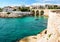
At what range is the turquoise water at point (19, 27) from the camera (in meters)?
3.79

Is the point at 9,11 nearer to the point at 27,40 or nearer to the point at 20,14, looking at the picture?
the point at 20,14

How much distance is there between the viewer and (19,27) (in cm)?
389

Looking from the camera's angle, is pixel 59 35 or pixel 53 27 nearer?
pixel 59 35

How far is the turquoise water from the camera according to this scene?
3.79 metres

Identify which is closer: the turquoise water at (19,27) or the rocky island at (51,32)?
the rocky island at (51,32)

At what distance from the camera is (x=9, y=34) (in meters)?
3.79

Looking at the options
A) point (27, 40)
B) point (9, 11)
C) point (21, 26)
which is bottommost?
point (27, 40)

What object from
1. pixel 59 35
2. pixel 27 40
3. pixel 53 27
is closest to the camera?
pixel 59 35

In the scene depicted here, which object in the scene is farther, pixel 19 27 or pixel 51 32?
pixel 19 27

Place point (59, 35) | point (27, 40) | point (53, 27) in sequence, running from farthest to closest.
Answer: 1. point (27, 40)
2. point (53, 27)
3. point (59, 35)

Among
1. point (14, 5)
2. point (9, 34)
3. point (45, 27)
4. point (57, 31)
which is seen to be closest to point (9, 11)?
point (14, 5)

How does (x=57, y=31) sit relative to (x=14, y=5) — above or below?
below

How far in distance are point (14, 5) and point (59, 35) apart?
1.13 meters

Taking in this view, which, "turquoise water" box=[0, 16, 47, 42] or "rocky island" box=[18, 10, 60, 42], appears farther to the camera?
"turquoise water" box=[0, 16, 47, 42]
